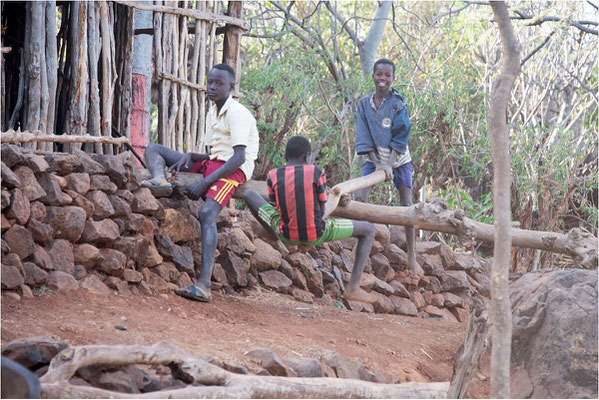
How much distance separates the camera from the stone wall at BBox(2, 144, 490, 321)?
420 centimetres

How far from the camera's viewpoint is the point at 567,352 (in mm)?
3836

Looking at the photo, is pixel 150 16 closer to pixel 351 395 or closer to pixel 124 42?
pixel 124 42

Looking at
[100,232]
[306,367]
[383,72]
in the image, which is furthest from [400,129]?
[306,367]

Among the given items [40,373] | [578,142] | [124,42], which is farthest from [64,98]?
[578,142]

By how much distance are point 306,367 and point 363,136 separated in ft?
8.95

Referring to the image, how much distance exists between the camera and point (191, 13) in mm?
6336

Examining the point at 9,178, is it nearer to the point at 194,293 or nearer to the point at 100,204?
the point at 100,204

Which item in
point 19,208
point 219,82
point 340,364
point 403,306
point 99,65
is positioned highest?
point 99,65

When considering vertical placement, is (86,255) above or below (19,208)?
below

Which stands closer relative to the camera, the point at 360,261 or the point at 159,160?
the point at 360,261

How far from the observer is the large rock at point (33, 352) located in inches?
110

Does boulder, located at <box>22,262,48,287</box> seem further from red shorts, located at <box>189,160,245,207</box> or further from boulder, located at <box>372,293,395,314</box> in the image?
boulder, located at <box>372,293,395,314</box>

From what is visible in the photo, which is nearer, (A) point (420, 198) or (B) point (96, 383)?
(B) point (96, 383)

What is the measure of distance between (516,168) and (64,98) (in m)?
6.29
